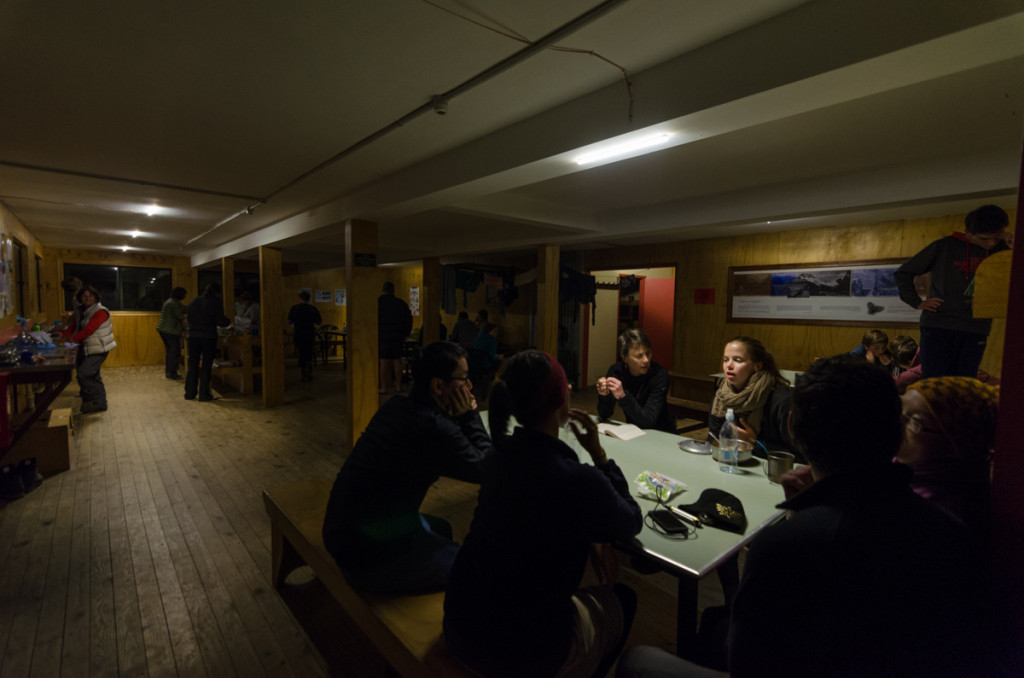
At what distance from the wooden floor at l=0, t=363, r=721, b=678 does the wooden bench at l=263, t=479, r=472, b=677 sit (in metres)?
0.31

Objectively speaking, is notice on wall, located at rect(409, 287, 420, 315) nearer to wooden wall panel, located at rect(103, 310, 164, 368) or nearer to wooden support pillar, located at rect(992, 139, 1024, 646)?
wooden wall panel, located at rect(103, 310, 164, 368)

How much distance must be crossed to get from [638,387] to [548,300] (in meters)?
2.67

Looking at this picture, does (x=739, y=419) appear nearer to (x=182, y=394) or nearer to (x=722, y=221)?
(x=722, y=221)

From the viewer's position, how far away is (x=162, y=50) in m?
1.98

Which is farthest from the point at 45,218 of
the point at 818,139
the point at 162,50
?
the point at 818,139

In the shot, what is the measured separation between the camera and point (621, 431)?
2.64m

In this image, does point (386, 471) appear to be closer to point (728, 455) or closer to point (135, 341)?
point (728, 455)

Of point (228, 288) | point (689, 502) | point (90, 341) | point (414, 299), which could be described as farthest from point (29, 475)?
point (414, 299)

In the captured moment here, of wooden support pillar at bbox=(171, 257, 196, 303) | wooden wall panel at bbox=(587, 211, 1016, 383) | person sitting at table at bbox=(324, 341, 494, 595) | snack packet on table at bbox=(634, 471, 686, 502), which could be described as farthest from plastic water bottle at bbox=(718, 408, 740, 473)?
wooden support pillar at bbox=(171, 257, 196, 303)

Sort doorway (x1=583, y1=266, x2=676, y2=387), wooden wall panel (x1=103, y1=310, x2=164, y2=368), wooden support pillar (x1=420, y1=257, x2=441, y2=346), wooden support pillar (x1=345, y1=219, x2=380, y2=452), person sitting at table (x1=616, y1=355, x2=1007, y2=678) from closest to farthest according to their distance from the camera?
person sitting at table (x1=616, y1=355, x2=1007, y2=678) < wooden support pillar (x1=345, y1=219, x2=380, y2=452) < wooden support pillar (x1=420, y1=257, x2=441, y2=346) < doorway (x1=583, y1=266, x2=676, y2=387) < wooden wall panel (x1=103, y1=310, x2=164, y2=368)

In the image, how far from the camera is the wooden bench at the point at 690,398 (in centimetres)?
495

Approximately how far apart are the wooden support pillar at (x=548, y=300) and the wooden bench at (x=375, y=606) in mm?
3496

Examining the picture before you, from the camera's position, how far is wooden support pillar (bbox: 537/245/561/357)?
5.55 m

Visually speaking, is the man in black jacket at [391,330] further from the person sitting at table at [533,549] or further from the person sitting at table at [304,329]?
the person sitting at table at [533,549]
